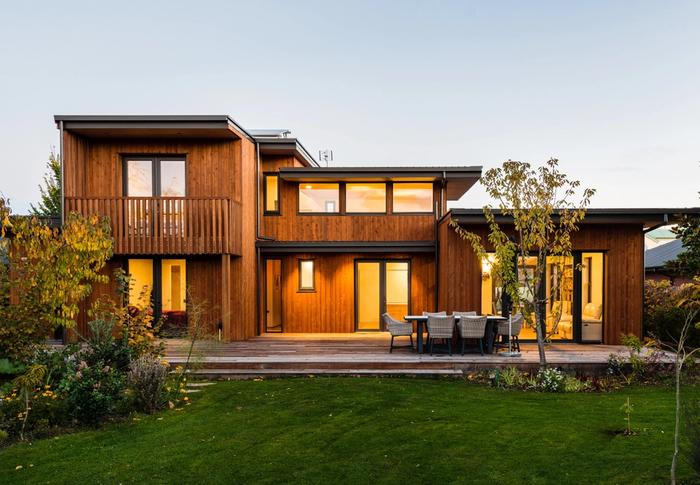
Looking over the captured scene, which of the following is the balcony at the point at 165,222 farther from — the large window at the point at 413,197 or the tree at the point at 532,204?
the tree at the point at 532,204

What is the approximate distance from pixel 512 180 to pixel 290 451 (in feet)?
19.9

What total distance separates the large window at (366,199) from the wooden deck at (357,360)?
493 centimetres

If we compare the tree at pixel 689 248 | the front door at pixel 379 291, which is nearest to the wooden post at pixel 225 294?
the front door at pixel 379 291

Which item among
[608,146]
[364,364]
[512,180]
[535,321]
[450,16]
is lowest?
[364,364]

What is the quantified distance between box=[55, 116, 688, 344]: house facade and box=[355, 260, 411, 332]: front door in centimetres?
3

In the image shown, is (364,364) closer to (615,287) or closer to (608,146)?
(615,287)

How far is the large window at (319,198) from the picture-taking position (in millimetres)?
14508

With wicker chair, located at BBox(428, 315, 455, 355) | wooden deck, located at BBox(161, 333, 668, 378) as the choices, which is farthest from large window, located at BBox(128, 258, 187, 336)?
wicker chair, located at BBox(428, 315, 455, 355)

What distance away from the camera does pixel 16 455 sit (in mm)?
5242

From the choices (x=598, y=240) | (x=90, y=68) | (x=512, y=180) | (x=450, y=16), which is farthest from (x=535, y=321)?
(x=90, y=68)

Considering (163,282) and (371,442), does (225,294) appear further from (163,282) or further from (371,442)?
(371,442)

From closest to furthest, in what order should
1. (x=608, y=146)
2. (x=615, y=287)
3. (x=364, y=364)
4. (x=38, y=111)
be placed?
(x=364, y=364)
(x=615, y=287)
(x=38, y=111)
(x=608, y=146)

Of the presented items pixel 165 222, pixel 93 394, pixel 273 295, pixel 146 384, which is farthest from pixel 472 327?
pixel 165 222

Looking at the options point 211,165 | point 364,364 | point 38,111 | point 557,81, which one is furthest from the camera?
point 38,111
